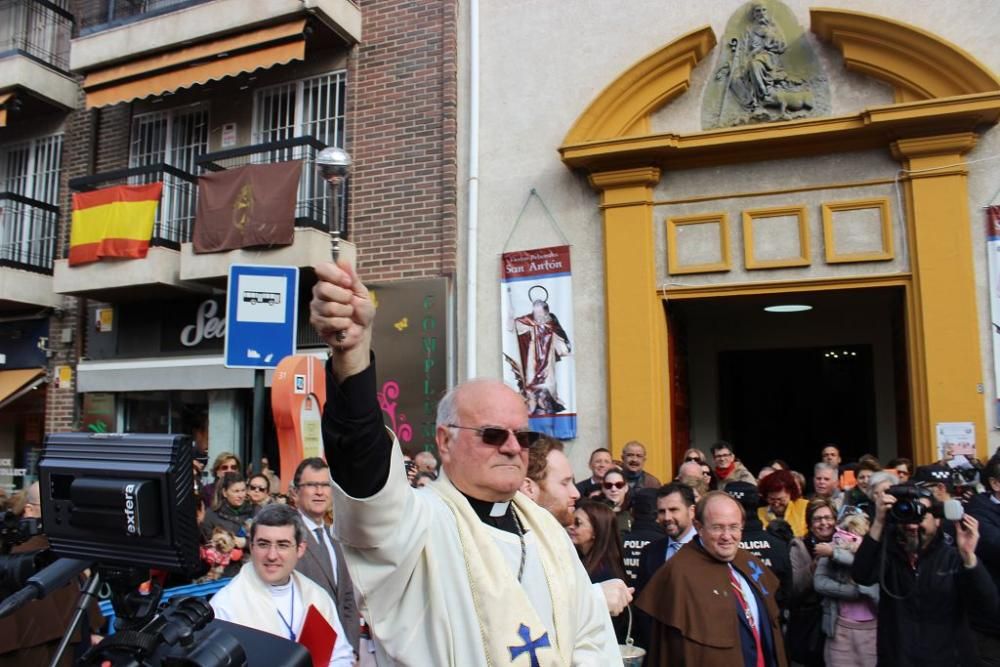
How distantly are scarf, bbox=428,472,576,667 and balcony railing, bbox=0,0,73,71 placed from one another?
14198 mm

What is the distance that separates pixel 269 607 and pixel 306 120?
9.36m

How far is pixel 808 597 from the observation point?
18.2ft

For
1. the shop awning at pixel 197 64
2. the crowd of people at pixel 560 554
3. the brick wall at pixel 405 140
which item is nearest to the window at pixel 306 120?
the brick wall at pixel 405 140

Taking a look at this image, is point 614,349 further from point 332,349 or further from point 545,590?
point 332,349

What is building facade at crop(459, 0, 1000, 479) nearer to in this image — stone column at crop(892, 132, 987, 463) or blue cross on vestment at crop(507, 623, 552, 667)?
stone column at crop(892, 132, 987, 463)

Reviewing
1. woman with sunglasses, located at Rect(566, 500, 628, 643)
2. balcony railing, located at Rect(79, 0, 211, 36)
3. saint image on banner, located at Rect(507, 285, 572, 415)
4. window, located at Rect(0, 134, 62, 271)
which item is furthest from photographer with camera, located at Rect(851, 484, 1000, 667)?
window, located at Rect(0, 134, 62, 271)

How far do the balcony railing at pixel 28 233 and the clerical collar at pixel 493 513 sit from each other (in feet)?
43.7

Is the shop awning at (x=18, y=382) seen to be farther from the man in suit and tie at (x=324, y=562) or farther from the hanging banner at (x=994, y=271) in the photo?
the hanging banner at (x=994, y=271)

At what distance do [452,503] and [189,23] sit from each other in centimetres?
1134

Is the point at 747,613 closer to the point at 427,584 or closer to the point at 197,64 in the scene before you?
the point at 427,584

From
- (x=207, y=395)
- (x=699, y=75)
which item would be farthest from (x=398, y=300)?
(x=699, y=75)

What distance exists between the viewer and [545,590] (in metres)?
2.54

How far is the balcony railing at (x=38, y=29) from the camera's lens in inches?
564

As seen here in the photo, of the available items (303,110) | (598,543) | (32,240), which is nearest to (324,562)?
(598,543)
